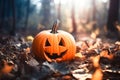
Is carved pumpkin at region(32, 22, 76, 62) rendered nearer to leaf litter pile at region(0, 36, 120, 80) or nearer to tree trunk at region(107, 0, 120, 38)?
leaf litter pile at region(0, 36, 120, 80)

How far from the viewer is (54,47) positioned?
5762mm

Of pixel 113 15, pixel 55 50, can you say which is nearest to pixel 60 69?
pixel 55 50

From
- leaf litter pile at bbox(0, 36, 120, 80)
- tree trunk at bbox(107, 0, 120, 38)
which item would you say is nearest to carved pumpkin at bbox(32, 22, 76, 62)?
leaf litter pile at bbox(0, 36, 120, 80)

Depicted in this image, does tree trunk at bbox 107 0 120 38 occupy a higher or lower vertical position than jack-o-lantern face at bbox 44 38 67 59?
higher

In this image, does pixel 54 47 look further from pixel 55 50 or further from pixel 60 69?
pixel 60 69

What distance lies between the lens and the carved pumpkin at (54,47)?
5770 mm

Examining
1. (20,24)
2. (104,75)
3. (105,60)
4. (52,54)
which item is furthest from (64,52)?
(20,24)

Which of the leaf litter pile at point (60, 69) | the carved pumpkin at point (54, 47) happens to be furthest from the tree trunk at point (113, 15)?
the carved pumpkin at point (54, 47)

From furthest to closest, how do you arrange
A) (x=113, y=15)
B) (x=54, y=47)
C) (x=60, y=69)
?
(x=113, y=15) < (x=54, y=47) < (x=60, y=69)

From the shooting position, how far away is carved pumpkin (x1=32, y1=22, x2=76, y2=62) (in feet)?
18.9

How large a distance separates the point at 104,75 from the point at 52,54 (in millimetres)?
1514

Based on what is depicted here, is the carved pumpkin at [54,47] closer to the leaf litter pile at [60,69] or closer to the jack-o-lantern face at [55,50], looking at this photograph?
the jack-o-lantern face at [55,50]

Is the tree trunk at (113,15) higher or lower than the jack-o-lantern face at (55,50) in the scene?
higher

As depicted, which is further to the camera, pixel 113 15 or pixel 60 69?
pixel 113 15
